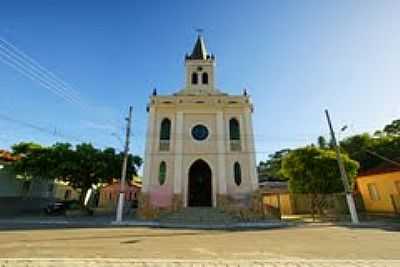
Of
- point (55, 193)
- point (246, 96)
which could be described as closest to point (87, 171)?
point (55, 193)

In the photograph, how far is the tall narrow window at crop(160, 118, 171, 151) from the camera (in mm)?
22484

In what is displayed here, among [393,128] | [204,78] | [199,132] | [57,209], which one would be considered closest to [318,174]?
[199,132]

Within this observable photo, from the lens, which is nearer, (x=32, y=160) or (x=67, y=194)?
(x=32, y=160)

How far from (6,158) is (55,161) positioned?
6057 millimetres

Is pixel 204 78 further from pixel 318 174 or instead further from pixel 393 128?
pixel 393 128

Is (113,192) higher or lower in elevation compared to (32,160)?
lower

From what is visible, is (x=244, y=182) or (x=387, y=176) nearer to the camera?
(x=244, y=182)

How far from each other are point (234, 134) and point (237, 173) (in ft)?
11.4

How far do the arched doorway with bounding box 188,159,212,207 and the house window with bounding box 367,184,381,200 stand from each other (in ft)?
53.6

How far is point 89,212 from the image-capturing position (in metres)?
22.4

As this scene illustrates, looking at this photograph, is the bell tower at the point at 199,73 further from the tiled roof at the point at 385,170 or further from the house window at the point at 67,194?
the house window at the point at 67,194

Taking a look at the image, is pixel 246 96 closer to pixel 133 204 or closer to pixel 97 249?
pixel 133 204

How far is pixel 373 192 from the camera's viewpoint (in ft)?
85.6

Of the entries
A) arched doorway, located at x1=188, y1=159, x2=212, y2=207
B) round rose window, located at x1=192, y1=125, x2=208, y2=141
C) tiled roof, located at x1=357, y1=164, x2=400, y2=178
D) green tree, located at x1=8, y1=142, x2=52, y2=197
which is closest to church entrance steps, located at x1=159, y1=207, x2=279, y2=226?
arched doorway, located at x1=188, y1=159, x2=212, y2=207
